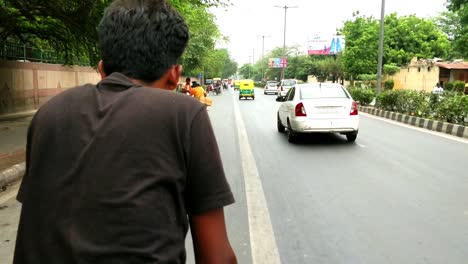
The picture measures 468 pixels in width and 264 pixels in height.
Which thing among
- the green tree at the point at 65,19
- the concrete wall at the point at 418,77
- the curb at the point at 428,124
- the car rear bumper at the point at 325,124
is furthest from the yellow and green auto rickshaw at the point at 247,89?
the car rear bumper at the point at 325,124

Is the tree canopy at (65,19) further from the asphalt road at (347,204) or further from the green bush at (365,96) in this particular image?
the green bush at (365,96)

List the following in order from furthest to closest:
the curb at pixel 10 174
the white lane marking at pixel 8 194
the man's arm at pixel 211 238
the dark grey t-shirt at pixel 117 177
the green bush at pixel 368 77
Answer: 1. the green bush at pixel 368 77
2. the curb at pixel 10 174
3. the white lane marking at pixel 8 194
4. the man's arm at pixel 211 238
5. the dark grey t-shirt at pixel 117 177

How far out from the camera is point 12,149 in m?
9.23

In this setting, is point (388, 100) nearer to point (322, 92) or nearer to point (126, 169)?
point (322, 92)

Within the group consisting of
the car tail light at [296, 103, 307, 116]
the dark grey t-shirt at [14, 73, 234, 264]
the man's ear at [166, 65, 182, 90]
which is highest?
the man's ear at [166, 65, 182, 90]

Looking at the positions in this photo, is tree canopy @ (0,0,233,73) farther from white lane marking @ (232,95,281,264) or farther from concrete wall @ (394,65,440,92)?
concrete wall @ (394,65,440,92)

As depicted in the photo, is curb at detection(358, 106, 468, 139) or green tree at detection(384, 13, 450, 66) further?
green tree at detection(384, 13, 450, 66)

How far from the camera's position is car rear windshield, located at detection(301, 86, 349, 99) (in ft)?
36.1

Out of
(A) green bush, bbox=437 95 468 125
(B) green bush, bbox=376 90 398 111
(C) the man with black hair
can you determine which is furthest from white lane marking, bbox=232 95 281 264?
(B) green bush, bbox=376 90 398 111

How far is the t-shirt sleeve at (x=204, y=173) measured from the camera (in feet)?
4.60

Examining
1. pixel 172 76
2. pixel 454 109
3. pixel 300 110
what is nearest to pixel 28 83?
pixel 300 110

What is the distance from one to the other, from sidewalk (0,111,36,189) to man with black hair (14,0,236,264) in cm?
601

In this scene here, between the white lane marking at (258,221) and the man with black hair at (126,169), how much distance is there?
262 centimetres

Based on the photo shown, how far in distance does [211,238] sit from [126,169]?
341 millimetres
